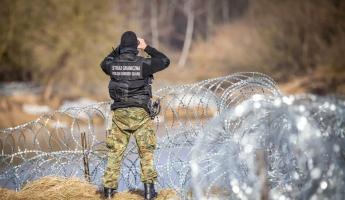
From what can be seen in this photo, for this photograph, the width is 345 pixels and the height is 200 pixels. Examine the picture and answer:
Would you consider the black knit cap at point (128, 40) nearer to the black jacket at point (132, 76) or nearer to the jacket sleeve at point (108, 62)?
the black jacket at point (132, 76)

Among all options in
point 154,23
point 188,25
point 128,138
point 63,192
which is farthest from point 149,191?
point 188,25

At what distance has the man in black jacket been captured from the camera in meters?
6.75

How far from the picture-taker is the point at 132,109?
267 inches

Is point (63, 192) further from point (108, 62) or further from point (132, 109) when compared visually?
point (108, 62)

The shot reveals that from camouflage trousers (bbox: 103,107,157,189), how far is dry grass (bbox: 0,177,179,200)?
0.96ft

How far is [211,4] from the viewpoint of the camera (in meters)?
48.7

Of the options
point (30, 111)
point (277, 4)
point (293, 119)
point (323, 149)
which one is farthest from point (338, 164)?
point (277, 4)

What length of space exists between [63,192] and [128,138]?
3.74 feet

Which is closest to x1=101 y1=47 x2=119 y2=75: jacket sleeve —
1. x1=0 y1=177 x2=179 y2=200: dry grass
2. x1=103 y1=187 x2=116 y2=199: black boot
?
x1=103 y1=187 x2=116 y2=199: black boot

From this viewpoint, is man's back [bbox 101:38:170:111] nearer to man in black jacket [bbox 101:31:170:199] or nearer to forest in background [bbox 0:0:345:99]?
man in black jacket [bbox 101:31:170:199]

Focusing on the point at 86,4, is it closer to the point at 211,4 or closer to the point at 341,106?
the point at 211,4

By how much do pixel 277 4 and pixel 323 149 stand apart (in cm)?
2871

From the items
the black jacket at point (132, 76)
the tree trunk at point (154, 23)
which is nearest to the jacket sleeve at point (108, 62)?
the black jacket at point (132, 76)

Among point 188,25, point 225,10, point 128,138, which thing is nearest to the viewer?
point 128,138
